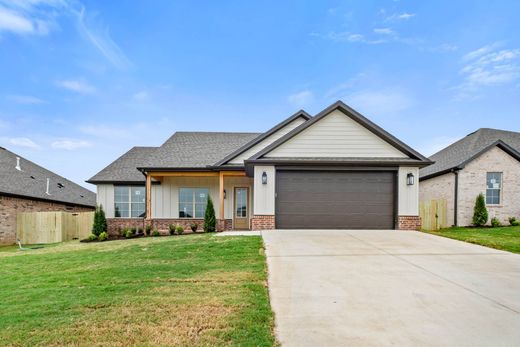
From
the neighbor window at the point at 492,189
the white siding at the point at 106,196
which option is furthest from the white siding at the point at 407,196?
the white siding at the point at 106,196

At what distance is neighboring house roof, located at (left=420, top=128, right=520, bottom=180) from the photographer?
15516 millimetres

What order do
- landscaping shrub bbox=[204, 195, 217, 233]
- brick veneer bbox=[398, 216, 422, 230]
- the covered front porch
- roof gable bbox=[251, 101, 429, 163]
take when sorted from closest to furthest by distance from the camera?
1. brick veneer bbox=[398, 216, 422, 230]
2. roof gable bbox=[251, 101, 429, 163]
3. landscaping shrub bbox=[204, 195, 217, 233]
4. the covered front porch

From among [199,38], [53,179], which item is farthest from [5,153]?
[199,38]

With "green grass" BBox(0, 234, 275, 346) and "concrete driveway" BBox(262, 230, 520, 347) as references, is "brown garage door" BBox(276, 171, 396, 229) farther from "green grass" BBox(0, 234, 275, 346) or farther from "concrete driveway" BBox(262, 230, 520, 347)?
"green grass" BBox(0, 234, 275, 346)

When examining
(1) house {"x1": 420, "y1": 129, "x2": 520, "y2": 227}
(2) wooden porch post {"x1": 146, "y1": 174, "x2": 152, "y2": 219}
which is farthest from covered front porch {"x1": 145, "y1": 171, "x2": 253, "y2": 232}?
(1) house {"x1": 420, "y1": 129, "x2": 520, "y2": 227}

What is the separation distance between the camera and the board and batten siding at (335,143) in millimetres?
11961

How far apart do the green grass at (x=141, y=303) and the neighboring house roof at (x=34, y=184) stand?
40.8 feet

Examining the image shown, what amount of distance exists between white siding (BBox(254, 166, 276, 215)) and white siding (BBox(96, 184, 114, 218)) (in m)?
9.54

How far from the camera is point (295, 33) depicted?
1631 cm

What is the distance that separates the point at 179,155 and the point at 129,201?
155 inches

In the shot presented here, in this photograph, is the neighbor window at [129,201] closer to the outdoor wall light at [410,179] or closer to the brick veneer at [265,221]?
the brick veneer at [265,221]

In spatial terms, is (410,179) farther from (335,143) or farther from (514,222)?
(514,222)

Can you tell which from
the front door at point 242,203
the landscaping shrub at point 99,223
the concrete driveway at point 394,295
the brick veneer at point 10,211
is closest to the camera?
the concrete driveway at point 394,295

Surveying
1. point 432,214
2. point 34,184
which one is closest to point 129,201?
point 34,184
